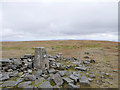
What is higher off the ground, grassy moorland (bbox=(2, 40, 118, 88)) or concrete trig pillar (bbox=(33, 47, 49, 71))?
concrete trig pillar (bbox=(33, 47, 49, 71))

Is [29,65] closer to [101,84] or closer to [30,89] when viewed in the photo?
[30,89]

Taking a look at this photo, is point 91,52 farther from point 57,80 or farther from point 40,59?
point 57,80

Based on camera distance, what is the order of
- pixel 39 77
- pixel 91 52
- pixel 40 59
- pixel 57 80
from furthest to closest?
1. pixel 91 52
2. pixel 40 59
3. pixel 39 77
4. pixel 57 80

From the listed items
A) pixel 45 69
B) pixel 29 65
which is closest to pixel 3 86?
pixel 29 65

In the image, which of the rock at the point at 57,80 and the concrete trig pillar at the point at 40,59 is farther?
the concrete trig pillar at the point at 40,59

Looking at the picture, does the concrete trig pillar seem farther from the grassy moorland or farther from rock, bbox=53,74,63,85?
the grassy moorland

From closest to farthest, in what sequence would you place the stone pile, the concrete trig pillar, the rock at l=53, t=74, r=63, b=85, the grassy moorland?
the stone pile → the rock at l=53, t=74, r=63, b=85 → the concrete trig pillar → the grassy moorland

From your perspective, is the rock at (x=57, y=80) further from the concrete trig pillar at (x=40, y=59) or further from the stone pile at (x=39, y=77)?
the concrete trig pillar at (x=40, y=59)

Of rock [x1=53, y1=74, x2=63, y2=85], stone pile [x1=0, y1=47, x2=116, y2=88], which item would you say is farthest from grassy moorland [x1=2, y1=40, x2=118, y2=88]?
rock [x1=53, y1=74, x2=63, y2=85]

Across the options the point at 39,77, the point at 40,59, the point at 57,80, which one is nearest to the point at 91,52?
the point at 40,59

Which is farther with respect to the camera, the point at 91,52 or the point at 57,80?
the point at 91,52

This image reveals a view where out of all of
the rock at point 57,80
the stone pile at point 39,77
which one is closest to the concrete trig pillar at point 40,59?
the stone pile at point 39,77

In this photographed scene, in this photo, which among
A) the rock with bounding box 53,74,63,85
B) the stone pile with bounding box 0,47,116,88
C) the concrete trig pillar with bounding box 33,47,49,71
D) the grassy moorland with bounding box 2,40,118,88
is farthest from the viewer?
the grassy moorland with bounding box 2,40,118,88

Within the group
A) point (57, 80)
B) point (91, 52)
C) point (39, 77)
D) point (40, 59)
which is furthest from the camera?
point (91, 52)
